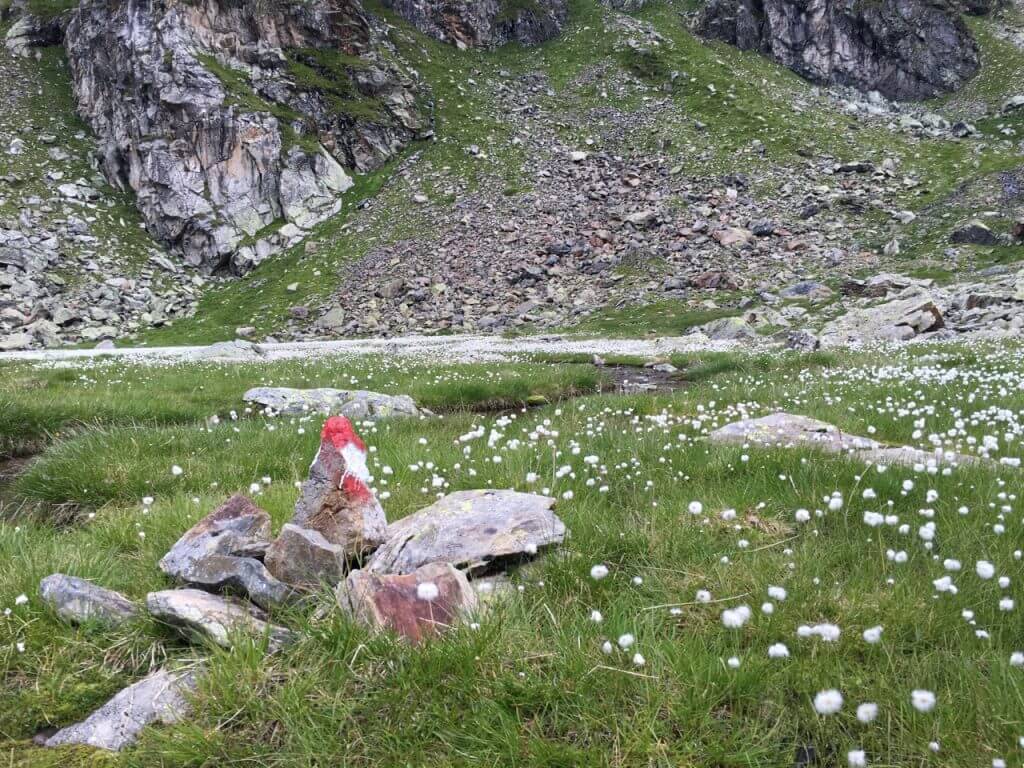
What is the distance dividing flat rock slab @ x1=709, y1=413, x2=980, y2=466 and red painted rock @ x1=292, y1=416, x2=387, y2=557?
13.2 feet

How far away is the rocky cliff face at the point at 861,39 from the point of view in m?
83.6

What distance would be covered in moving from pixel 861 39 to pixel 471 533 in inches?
4395

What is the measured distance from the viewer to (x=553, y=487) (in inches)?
200

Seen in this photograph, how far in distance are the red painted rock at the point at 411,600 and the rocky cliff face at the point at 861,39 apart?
107 metres

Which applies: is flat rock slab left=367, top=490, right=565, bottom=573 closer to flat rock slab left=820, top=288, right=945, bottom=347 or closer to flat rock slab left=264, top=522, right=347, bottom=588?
flat rock slab left=264, top=522, right=347, bottom=588

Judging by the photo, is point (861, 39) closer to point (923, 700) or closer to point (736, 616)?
point (736, 616)

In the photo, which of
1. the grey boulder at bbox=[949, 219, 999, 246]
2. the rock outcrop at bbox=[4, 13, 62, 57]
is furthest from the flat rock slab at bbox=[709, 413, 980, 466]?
the rock outcrop at bbox=[4, 13, 62, 57]

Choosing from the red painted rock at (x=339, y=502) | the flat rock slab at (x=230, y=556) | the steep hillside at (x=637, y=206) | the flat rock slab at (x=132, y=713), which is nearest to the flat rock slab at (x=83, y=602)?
the flat rock slab at (x=230, y=556)

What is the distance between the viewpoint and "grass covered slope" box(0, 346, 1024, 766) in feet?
7.26

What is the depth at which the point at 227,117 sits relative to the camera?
6188 cm

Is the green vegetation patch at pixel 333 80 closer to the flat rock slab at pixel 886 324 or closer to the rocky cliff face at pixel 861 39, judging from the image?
the rocky cliff face at pixel 861 39

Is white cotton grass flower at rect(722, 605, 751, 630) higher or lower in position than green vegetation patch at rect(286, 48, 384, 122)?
lower

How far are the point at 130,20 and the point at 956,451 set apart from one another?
Result: 88.8 meters

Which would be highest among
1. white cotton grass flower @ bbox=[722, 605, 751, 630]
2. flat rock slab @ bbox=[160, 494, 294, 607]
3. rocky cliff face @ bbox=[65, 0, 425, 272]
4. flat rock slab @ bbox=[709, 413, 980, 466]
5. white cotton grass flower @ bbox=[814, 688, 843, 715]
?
rocky cliff face @ bbox=[65, 0, 425, 272]
